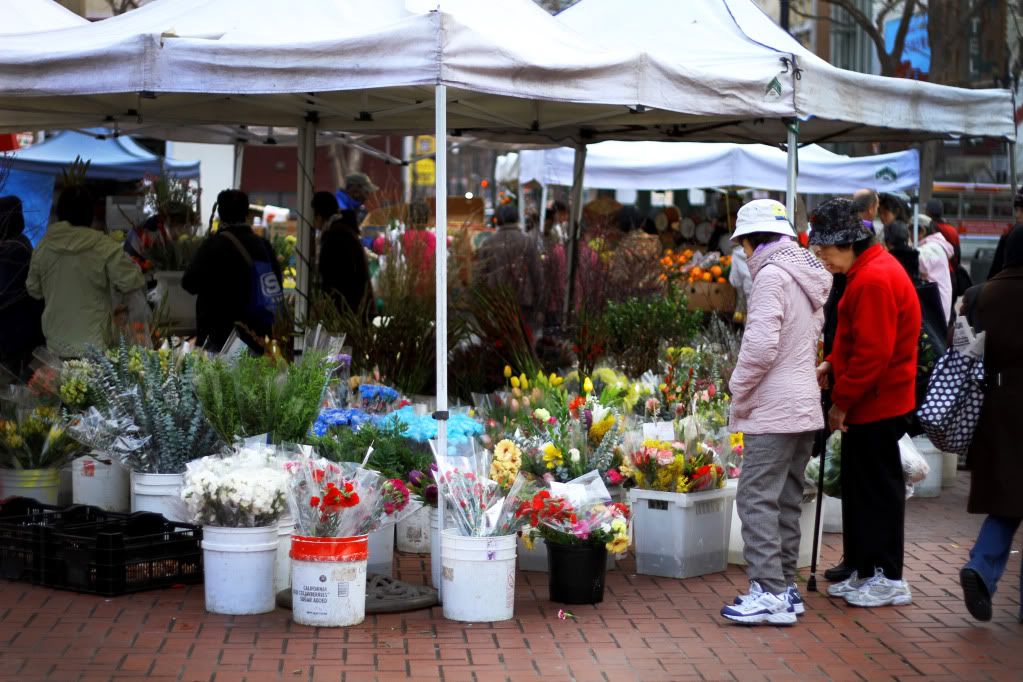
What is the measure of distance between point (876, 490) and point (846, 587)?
0.57m

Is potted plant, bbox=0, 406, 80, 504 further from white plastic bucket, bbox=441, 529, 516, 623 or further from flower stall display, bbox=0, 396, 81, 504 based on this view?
white plastic bucket, bbox=441, 529, 516, 623

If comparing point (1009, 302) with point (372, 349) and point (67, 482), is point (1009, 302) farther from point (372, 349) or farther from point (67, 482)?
point (67, 482)

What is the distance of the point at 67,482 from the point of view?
732 cm

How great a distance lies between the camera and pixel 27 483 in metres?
7.09

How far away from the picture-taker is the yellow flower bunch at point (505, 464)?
19.9ft

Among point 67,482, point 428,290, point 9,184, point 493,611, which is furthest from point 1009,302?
point 9,184

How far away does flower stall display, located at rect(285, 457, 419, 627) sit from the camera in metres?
5.69

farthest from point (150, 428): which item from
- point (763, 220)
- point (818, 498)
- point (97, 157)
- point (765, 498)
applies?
point (97, 157)

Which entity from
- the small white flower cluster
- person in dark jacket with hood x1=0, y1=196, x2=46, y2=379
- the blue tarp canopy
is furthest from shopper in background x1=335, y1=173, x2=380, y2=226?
the small white flower cluster

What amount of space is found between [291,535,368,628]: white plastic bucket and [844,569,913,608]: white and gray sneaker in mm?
2347

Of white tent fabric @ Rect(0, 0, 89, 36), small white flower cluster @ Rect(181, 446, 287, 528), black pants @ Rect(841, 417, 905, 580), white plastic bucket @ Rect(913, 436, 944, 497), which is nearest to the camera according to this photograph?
small white flower cluster @ Rect(181, 446, 287, 528)

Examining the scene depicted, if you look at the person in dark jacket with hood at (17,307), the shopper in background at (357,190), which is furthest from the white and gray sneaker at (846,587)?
the shopper in background at (357,190)

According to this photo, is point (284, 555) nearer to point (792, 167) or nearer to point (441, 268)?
Result: point (441, 268)

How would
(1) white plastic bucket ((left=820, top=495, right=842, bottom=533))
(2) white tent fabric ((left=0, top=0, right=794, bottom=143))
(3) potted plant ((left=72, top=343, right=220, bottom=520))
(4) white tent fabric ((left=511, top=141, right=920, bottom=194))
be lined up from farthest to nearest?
1. (4) white tent fabric ((left=511, top=141, right=920, bottom=194))
2. (1) white plastic bucket ((left=820, top=495, right=842, bottom=533))
3. (3) potted plant ((left=72, top=343, right=220, bottom=520))
4. (2) white tent fabric ((left=0, top=0, right=794, bottom=143))
